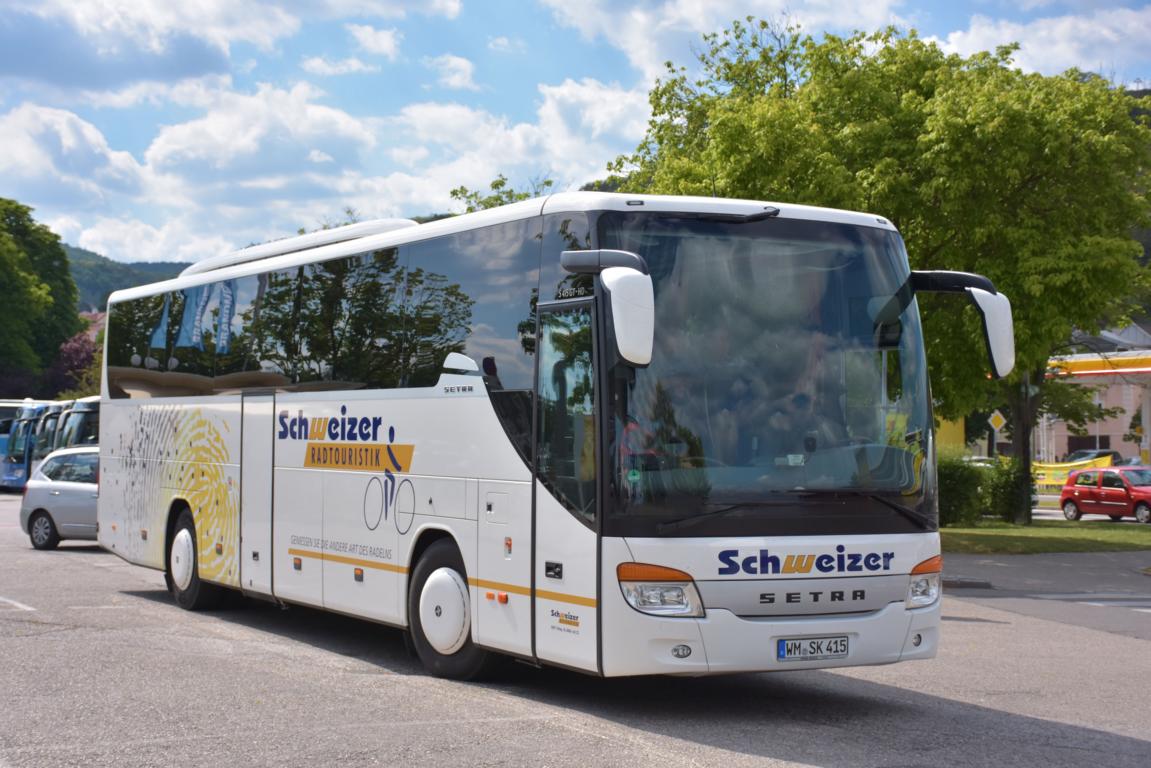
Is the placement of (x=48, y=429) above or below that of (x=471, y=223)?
below

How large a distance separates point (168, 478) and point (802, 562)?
915 cm

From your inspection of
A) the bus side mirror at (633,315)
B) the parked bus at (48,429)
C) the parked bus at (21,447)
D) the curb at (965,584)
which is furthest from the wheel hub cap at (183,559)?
the parked bus at (21,447)

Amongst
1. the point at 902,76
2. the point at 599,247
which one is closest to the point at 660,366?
the point at 599,247

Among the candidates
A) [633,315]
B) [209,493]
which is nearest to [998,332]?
[633,315]

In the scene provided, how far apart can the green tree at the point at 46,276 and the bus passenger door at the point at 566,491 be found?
7978 cm

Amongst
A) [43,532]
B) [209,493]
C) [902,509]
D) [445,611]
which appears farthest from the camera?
[43,532]

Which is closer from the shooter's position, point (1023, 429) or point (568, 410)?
point (568, 410)

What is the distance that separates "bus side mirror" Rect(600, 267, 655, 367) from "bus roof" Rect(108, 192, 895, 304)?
1.09 metres

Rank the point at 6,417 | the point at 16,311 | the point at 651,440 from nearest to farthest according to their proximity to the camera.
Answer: the point at 651,440
the point at 6,417
the point at 16,311

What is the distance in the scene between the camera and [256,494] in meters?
14.1

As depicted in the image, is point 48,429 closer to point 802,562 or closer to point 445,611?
point 445,611

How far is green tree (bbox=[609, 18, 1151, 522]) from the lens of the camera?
26344 mm

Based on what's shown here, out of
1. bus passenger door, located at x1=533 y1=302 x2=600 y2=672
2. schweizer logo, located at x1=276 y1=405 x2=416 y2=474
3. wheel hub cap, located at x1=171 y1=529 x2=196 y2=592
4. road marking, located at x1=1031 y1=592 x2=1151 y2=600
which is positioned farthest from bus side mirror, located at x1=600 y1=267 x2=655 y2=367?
road marking, located at x1=1031 y1=592 x2=1151 y2=600

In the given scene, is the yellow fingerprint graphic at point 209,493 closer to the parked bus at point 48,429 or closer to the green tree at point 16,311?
the parked bus at point 48,429
